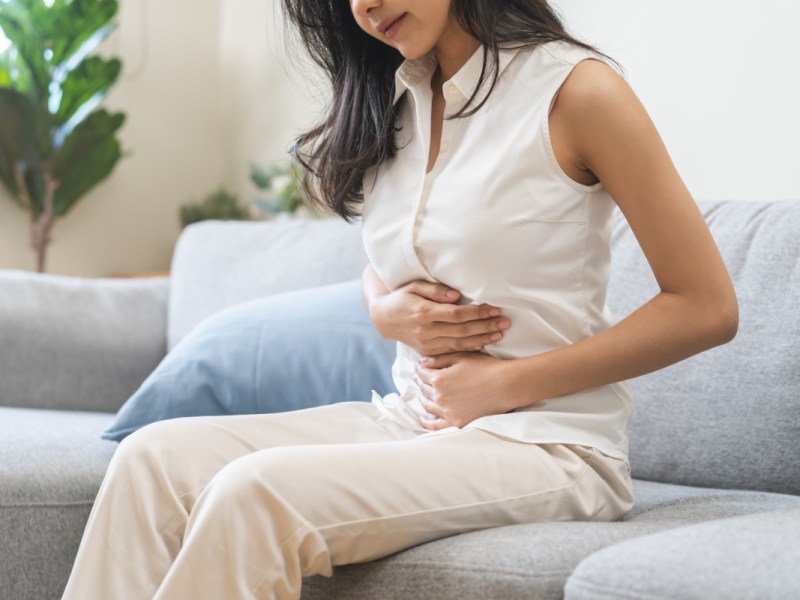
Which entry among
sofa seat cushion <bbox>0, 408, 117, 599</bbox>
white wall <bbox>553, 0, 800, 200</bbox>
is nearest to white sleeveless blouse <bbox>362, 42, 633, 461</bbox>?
sofa seat cushion <bbox>0, 408, 117, 599</bbox>

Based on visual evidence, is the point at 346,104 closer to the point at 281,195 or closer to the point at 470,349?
the point at 470,349

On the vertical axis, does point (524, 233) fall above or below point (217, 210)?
above

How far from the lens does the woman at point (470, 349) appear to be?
3.18 ft

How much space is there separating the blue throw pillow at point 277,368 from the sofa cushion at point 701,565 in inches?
30.9

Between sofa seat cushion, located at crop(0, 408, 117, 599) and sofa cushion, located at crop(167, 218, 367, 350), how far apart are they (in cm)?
70

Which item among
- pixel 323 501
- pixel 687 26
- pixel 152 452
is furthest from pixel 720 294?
pixel 687 26

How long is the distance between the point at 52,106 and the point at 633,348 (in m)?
2.62

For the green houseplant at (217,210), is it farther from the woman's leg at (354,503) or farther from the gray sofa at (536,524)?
the woman's leg at (354,503)

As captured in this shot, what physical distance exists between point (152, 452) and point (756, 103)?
1.33 metres

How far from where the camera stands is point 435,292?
4.01 feet

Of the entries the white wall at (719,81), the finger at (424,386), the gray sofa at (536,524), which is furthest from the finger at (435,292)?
the white wall at (719,81)

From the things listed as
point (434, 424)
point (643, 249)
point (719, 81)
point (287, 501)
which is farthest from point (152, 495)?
point (719, 81)

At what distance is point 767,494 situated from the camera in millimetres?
1326

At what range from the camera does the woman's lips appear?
122 centimetres
